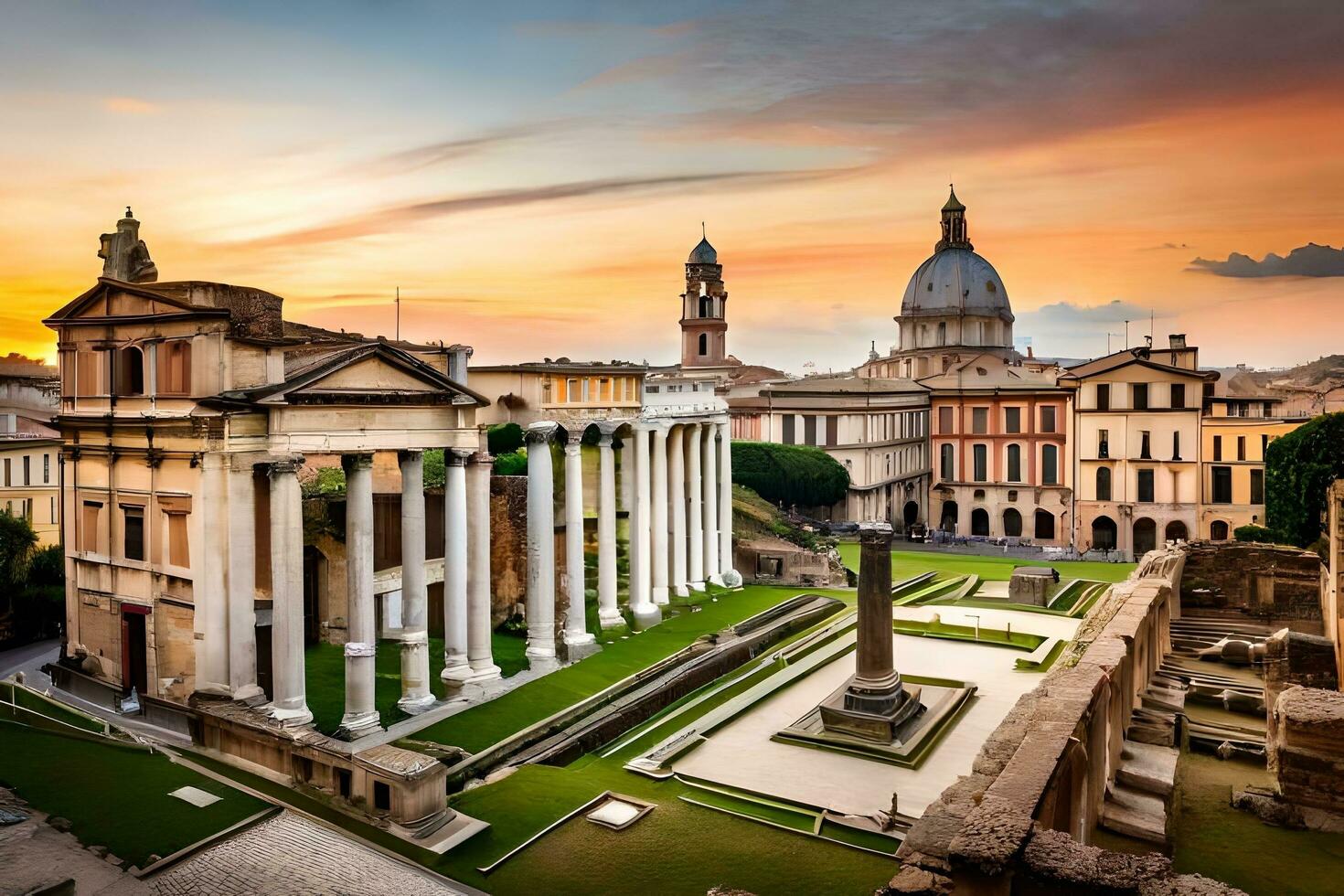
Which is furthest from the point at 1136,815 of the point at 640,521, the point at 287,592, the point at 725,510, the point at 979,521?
the point at 979,521

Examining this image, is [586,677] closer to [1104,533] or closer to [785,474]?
[785,474]

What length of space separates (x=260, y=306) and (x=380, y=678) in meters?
9.81

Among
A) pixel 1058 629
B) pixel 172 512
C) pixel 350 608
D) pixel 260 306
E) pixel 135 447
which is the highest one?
pixel 260 306

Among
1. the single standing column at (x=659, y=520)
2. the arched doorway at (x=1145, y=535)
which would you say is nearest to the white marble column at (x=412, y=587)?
the single standing column at (x=659, y=520)

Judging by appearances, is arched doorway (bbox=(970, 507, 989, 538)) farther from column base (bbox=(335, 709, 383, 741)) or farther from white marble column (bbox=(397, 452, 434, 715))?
column base (bbox=(335, 709, 383, 741))

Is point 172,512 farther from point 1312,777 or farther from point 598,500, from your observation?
point 1312,777

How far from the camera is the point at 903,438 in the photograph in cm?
6919

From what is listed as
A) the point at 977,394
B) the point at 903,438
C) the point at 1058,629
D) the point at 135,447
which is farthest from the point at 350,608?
the point at 977,394

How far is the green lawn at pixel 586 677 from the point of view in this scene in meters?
22.0

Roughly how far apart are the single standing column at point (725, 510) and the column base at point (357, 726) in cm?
2030

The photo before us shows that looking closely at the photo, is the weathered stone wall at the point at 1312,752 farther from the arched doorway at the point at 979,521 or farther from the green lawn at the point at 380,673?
the arched doorway at the point at 979,521

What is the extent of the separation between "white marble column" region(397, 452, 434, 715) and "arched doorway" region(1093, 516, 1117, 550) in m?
53.3

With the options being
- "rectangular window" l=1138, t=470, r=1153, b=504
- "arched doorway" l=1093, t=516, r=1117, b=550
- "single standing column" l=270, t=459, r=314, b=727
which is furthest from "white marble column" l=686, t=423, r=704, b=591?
"arched doorway" l=1093, t=516, r=1117, b=550

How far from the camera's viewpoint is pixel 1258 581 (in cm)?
3906
